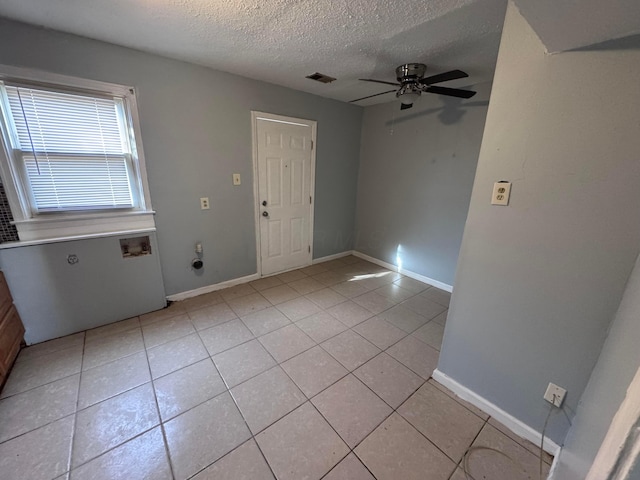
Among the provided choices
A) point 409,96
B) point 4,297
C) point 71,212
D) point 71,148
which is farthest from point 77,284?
point 409,96

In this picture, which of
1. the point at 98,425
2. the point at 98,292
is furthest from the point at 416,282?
the point at 98,292

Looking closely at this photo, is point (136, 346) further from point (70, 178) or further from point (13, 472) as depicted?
point (70, 178)

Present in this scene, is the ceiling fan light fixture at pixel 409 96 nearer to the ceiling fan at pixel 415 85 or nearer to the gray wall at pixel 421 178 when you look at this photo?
the ceiling fan at pixel 415 85

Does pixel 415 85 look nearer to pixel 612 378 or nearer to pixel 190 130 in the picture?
pixel 190 130

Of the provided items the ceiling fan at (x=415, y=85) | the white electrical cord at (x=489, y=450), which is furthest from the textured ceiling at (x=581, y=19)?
the white electrical cord at (x=489, y=450)

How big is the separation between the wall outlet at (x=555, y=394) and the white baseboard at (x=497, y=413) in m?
0.23

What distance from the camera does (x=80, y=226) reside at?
203 cm

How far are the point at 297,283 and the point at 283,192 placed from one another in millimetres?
1195

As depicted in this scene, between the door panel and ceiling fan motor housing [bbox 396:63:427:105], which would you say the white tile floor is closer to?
the door panel

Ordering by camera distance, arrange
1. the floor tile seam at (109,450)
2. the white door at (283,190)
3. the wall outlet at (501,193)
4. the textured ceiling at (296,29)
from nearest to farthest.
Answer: the floor tile seam at (109,450), the wall outlet at (501,193), the textured ceiling at (296,29), the white door at (283,190)

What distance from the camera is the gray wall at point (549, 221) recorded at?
1.01 m

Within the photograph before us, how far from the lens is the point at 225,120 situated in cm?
254

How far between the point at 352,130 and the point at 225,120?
1.88m

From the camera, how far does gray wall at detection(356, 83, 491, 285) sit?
2730 mm
